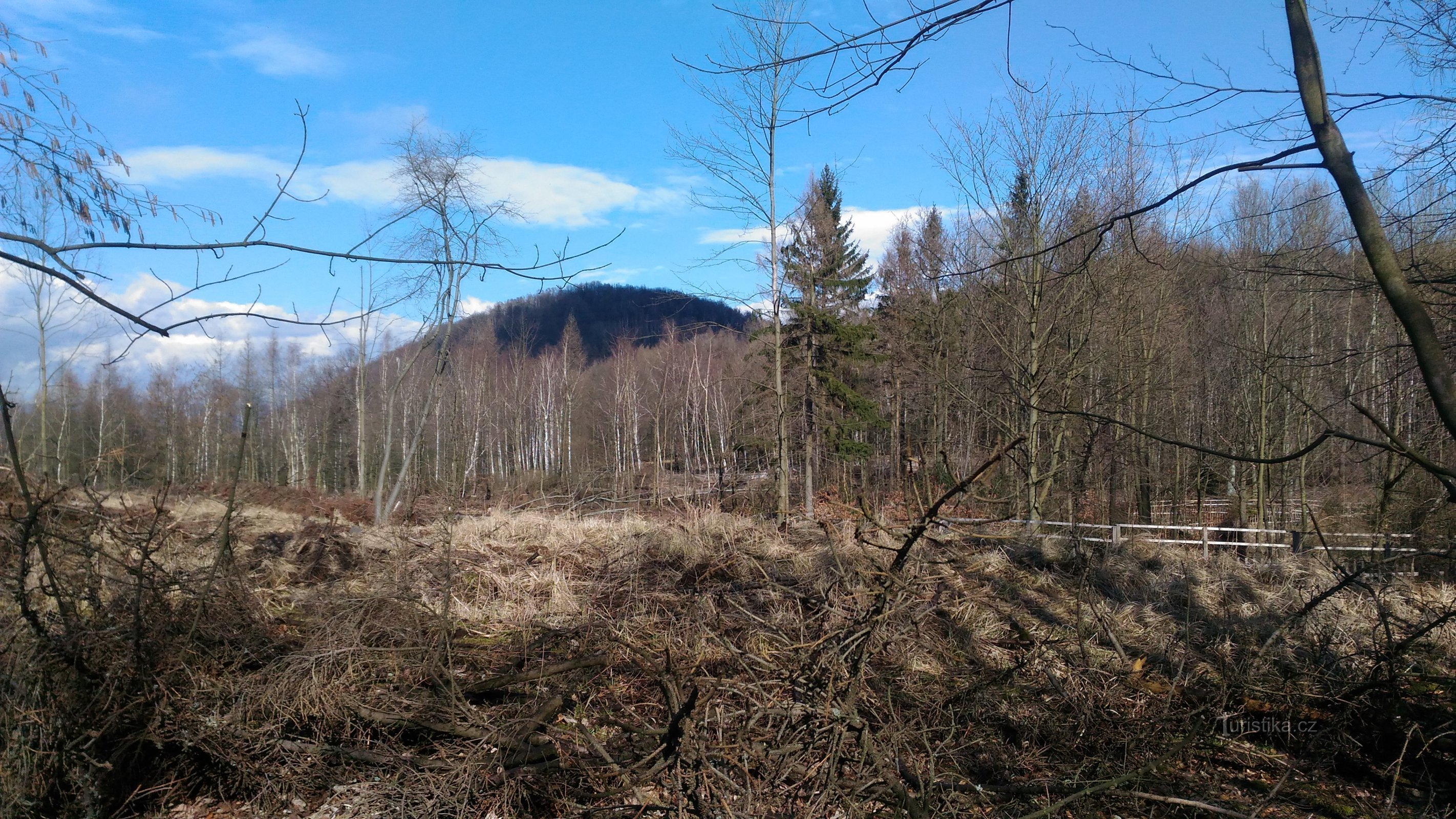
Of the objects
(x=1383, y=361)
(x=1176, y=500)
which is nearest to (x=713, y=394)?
(x=1176, y=500)

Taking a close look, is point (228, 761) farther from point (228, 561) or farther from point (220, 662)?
point (228, 561)

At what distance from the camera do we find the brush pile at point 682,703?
3.60 metres

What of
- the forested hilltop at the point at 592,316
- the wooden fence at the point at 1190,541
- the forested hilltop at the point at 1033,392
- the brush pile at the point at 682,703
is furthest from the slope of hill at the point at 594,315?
the brush pile at the point at 682,703

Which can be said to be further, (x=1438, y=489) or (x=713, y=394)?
(x=713, y=394)

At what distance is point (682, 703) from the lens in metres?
3.52

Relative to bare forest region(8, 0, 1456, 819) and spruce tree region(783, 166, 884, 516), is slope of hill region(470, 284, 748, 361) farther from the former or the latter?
bare forest region(8, 0, 1456, 819)

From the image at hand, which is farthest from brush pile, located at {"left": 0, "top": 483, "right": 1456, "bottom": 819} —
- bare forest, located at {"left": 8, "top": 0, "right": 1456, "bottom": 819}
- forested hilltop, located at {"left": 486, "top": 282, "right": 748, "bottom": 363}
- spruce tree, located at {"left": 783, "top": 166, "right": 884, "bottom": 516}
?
forested hilltop, located at {"left": 486, "top": 282, "right": 748, "bottom": 363}

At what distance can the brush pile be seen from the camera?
11.8 feet

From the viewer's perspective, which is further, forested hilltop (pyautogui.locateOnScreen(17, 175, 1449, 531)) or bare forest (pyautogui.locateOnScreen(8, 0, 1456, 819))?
forested hilltop (pyautogui.locateOnScreen(17, 175, 1449, 531))

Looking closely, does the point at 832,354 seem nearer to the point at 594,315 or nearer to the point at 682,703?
the point at 682,703

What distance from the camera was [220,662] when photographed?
4832 mm

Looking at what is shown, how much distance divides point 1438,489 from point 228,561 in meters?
13.8

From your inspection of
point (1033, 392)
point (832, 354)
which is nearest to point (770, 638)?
point (1033, 392)

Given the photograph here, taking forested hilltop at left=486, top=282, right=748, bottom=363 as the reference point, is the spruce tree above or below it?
below
